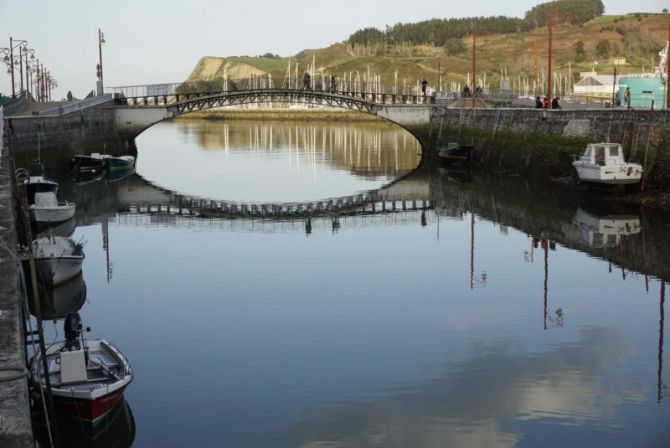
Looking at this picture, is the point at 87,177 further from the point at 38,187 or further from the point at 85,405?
the point at 85,405

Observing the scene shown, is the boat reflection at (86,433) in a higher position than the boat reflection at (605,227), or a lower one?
higher

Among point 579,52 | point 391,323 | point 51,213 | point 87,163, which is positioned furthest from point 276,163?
point 579,52

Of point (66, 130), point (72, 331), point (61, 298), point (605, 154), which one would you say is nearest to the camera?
point (72, 331)

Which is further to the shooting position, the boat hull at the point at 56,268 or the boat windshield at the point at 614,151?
the boat windshield at the point at 614,151

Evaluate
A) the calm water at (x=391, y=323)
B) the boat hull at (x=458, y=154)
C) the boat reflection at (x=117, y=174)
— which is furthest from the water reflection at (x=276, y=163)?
the calm water at (x=391, y=323)

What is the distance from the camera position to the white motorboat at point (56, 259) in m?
24.0

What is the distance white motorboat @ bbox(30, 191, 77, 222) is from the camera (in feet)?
107

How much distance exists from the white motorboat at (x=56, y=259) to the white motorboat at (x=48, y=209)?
788 centimetres

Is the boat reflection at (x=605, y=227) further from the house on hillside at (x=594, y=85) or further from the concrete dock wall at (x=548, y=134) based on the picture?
the house on hillside at (x=594, y=85)

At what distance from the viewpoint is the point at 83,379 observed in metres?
14.5

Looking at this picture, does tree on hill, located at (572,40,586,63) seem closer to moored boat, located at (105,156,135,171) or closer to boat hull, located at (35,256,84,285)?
moored boat, located at (105,156,135,171)

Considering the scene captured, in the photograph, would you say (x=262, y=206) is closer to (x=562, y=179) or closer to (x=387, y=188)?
(x=387, y=188)

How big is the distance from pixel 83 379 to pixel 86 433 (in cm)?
80

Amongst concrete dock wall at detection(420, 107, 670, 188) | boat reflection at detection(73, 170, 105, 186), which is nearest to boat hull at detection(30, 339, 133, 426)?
concrete dock wall at detection(420, 107, 670, 188)
